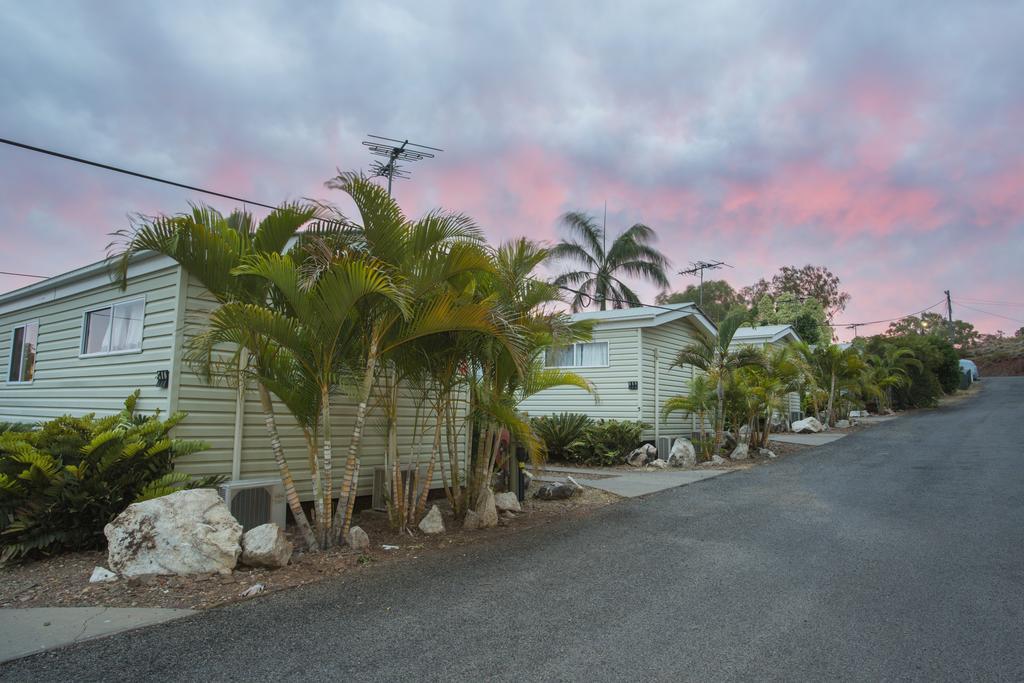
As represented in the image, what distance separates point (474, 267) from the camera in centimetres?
577

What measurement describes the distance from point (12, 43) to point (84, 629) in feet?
29.8

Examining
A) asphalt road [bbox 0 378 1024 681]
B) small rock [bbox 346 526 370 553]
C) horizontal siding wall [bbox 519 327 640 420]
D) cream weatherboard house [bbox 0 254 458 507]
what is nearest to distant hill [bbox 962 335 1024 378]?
horizontal siding wall [bbox 519 327 640 420]

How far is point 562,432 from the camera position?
13867 millimetres

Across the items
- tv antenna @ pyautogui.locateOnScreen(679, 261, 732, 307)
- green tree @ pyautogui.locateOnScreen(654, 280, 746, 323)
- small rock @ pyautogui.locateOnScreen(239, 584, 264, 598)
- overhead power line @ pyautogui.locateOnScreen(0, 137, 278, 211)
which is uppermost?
green tree @ pyautogui.locateOnScreen(654, 280, 746, 323)

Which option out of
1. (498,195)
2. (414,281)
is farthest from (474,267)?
(498,195)

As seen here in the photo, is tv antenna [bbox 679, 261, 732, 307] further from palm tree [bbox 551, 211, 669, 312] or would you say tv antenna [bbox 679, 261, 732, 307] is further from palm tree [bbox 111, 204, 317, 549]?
palm tree [bbox 111, 204, 317, 549]

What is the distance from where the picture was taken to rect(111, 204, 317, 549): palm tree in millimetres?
5188

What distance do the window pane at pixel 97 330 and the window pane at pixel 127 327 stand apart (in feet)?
0.74

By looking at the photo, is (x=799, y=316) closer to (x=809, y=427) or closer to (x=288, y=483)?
(x=809, y=427)

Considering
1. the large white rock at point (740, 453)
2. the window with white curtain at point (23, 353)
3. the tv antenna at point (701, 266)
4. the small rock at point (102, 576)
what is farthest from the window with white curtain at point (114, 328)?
the tv antenna at point (701, 266)

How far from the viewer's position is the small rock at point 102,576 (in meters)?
4.59

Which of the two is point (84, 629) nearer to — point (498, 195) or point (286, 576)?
point (286, 576)

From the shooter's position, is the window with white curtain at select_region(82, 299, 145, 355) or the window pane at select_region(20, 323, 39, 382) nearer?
the window with white curtain at select_region(82, 299, 145, 355)

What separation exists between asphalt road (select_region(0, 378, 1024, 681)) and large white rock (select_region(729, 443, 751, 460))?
613 cm
